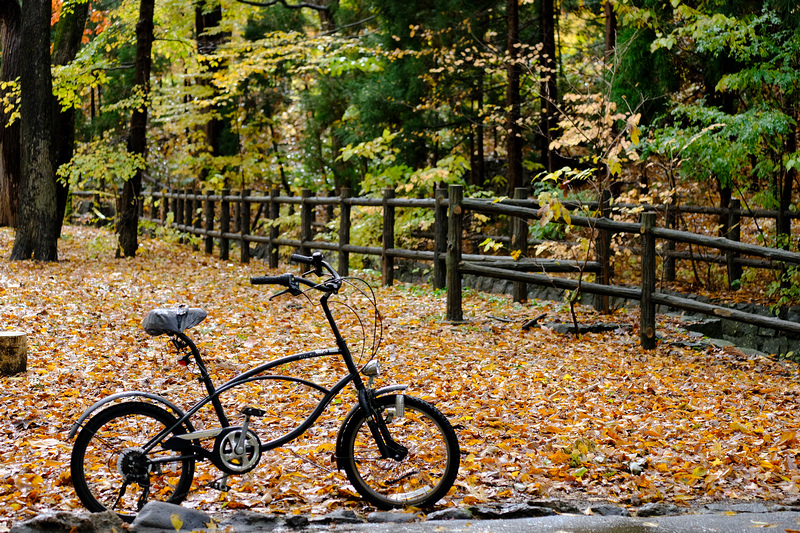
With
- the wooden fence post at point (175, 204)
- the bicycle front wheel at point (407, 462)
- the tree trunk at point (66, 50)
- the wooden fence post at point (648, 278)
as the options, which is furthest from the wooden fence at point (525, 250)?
the wooden fence post at point (175, 204)

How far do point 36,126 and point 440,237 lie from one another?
7538mm

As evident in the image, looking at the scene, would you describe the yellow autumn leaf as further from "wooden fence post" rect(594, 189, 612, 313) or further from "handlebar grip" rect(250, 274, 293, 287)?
"wooden fence post" rect(594, 189, 612, 313)

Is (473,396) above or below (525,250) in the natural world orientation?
below

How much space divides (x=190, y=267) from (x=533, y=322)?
296 inches

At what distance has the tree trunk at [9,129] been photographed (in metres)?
13.6

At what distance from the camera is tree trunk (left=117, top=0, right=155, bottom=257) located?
1329 centimetres

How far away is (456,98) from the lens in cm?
1508

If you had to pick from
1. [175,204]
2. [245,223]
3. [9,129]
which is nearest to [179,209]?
[175,204]

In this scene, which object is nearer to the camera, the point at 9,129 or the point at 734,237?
the point at 734,237

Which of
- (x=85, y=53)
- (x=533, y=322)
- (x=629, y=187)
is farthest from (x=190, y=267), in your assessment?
(x=629, y=187)

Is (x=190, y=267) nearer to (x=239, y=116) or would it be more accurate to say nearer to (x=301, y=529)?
(x=239, y=116)

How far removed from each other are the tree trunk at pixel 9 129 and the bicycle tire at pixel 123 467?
1190 centimetres

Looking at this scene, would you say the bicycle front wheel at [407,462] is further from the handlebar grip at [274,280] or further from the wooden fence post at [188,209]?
the wooden fence post at [188,209]

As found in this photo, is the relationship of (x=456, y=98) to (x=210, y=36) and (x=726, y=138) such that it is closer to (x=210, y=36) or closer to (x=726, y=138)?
(x=726, y=138)
